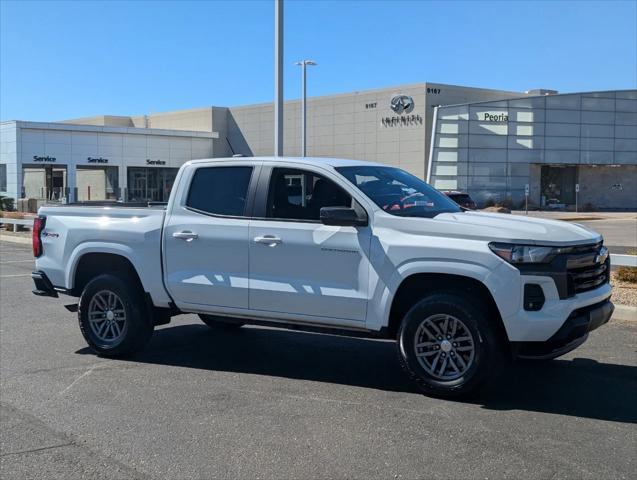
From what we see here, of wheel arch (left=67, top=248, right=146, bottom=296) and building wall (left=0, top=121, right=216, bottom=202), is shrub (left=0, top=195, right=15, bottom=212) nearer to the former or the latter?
building wall (left=0, top=121, right=216, bottom=202)

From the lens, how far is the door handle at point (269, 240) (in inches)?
248

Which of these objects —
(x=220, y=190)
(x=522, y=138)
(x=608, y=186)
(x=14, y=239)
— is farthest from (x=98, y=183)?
(x=220, y=190)

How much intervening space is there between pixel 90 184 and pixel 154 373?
73.6 meters

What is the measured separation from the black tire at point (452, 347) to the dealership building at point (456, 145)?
5021cm

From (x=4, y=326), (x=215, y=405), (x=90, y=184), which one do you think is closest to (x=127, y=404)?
(x=215, y=405)

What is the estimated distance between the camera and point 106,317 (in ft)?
24.0

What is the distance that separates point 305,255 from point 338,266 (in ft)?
1.12

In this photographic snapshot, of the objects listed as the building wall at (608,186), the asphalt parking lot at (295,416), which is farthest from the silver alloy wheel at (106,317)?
the building wall at (608,186)

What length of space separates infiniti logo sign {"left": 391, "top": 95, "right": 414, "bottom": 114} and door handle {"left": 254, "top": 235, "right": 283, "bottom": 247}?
5555 cm

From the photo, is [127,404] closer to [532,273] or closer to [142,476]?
[142,476]

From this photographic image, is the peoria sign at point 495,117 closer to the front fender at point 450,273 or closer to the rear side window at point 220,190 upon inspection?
the rear side window at point 220,190

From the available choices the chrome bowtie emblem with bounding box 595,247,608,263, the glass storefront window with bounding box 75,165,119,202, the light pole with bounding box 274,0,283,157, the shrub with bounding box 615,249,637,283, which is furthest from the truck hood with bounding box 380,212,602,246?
the glass storefront window with bounding box 75,165,119,202

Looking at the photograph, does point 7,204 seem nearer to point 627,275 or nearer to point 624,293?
point 627,275

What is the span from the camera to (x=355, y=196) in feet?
19.9
